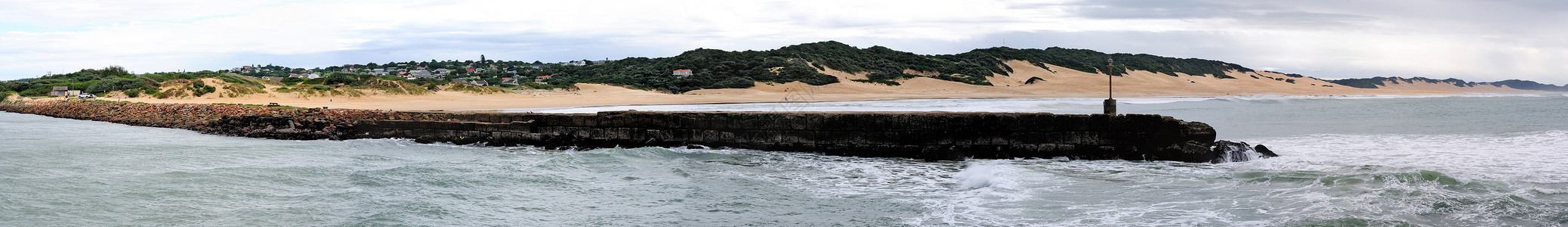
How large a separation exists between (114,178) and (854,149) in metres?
7.62

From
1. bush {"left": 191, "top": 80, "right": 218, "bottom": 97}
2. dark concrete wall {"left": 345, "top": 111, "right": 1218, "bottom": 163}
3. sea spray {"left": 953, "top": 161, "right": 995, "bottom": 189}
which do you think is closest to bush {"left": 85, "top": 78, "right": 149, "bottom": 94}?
bush {"left": 191, "top": 80, "right": 218, "bottom": 97}

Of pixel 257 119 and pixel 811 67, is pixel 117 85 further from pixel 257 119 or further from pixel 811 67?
pixel 811 67

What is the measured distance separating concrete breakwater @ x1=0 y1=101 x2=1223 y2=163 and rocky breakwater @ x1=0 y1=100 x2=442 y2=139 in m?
1.70

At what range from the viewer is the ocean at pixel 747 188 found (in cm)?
567

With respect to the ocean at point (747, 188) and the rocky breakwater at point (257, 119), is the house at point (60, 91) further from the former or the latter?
the ocean at point (747, 188)

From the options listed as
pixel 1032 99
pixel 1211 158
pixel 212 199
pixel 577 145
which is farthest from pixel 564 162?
pixel 1032 99

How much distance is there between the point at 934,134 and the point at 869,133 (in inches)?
32.0

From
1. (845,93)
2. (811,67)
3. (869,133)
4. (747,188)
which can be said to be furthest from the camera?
(811,67)

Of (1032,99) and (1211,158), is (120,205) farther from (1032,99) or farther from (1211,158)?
(1032,99)

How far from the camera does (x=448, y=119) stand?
13047 mm

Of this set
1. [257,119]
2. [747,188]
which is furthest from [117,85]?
[747,188]

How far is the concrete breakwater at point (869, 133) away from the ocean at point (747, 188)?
267 millimetres

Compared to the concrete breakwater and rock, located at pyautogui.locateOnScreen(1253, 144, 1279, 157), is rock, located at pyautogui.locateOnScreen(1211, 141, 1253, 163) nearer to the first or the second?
the concrete breakwater

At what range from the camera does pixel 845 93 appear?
44.5 metres
